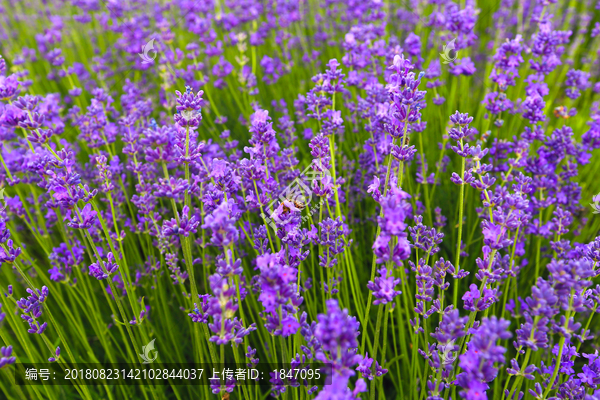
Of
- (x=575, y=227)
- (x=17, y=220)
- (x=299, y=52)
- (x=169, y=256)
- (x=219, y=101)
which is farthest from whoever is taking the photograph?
(x=299, y=52)

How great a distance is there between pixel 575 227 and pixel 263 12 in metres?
3.98

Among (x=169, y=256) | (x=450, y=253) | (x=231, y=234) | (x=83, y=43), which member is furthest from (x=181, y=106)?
(x=83, y=43)

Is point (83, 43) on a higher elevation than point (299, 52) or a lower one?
higher

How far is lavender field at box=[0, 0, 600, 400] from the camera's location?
1.30 metres

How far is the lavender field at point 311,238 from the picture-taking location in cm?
130

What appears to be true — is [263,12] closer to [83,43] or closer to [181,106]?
[83,43]

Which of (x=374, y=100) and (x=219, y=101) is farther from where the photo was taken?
(x=219, y=101)

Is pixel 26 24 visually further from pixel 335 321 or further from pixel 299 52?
pixel 335 321

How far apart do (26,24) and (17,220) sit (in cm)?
441

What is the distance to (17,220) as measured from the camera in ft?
10.7

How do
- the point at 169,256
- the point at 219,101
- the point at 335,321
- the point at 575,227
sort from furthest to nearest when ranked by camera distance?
the point at 219,101
the point at 575,227
the point at 169,256
the point at 335,321

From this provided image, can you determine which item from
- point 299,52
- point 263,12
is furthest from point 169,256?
point 263,12

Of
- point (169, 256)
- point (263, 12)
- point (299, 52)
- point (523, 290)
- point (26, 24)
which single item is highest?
point (26, 24)

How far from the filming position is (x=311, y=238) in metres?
1.67
